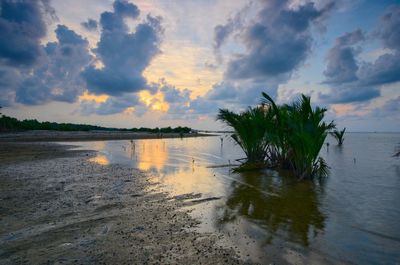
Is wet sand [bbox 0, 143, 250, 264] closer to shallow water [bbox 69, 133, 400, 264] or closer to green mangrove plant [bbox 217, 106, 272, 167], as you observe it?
shallow water [bbox 69, 133, 400, 264]

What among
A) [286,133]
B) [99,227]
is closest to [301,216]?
[99,227]

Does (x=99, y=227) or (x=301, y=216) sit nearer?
(x=99, y=227)

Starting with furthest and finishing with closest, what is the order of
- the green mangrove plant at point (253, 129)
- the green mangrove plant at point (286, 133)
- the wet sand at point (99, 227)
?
1. the green mangrove plant at point (253, 129)
2. the green mangrove plant at point (286, 133)
3. the wet sand at point (99, 227)

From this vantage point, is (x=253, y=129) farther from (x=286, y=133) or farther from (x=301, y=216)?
(x=301, y=216)

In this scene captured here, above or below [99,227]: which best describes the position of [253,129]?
above

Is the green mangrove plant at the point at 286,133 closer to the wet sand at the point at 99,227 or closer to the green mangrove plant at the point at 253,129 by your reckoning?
the green mangrove plant at the point at 253,129

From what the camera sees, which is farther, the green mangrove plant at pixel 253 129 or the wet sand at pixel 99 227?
the green mangrove plant at pixel 253 129

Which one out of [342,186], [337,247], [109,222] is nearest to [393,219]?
[337,247]

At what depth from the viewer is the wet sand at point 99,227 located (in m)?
5.27

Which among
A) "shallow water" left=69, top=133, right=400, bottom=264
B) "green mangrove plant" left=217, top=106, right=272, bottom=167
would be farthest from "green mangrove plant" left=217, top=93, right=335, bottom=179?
"shallow water" left=69, top=133, right=400, bottom=264

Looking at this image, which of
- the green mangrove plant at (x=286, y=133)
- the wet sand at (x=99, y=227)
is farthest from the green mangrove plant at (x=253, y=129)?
the wet sand at (x=99, y=227)

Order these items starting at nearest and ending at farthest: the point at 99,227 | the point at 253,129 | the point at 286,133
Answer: the point at 99,227 < the point at 286,133 < the point at 253,129

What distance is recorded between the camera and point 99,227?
689 centimetres

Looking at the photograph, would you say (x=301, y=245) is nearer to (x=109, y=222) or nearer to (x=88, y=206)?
(x=109, y=222)
